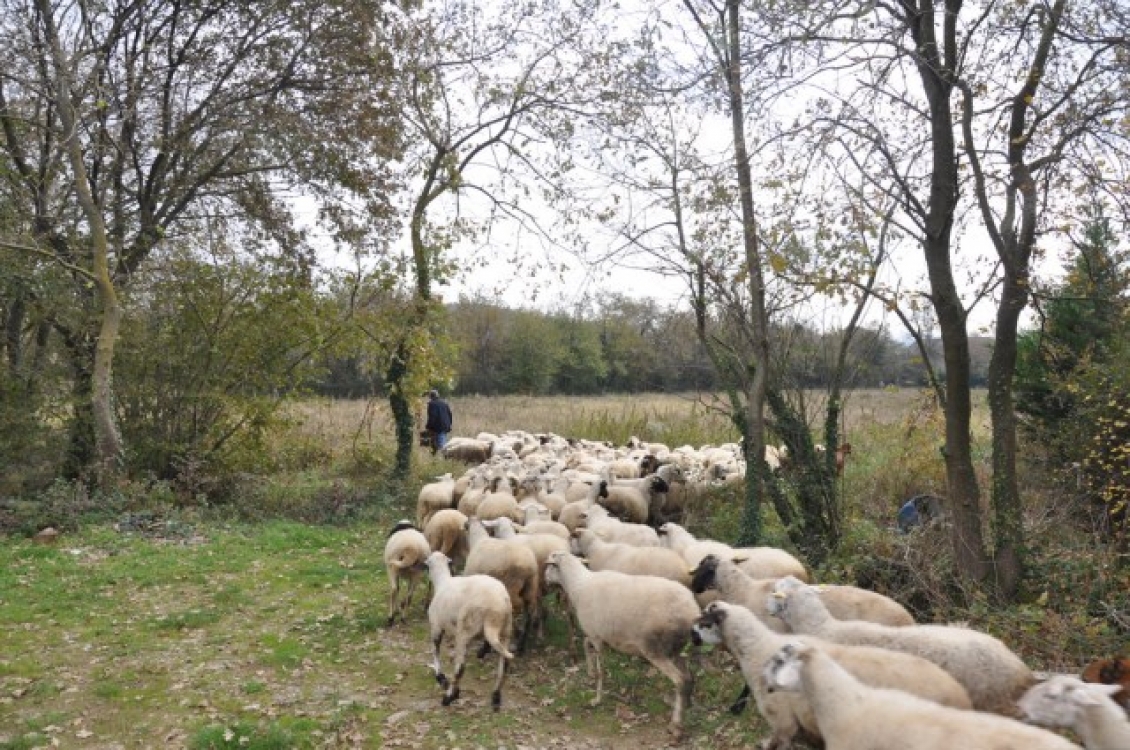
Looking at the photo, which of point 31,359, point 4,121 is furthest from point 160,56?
point 31,359

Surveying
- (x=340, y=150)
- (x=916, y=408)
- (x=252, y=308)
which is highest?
(x=340, y=150)

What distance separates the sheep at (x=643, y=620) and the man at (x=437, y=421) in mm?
13595

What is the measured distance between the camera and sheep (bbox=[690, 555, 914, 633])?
6.23m

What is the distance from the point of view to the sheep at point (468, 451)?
19906 mm

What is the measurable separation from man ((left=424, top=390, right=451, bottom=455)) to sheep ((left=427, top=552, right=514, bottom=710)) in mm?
13180

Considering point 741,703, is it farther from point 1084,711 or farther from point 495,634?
point 1084,711

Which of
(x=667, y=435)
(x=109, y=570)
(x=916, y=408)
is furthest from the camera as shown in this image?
(x=667, y=435)

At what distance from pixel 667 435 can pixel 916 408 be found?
361 inches

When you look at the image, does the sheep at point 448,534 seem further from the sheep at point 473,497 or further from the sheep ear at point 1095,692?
the sheep ear at point 1095,692

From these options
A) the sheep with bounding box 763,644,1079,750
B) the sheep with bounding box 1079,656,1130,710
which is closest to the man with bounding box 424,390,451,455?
the sheep with bounding box 763,644,1079,750

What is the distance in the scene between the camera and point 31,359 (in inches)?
601

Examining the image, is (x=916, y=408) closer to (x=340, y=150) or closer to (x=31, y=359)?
(x=340, y=150)

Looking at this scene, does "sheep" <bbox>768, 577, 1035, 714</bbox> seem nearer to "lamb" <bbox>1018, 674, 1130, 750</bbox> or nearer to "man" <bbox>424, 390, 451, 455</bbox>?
"lamb" <bbox>1018, 674, 1130, 750</bbox>

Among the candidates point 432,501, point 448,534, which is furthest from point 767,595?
point 432,501
